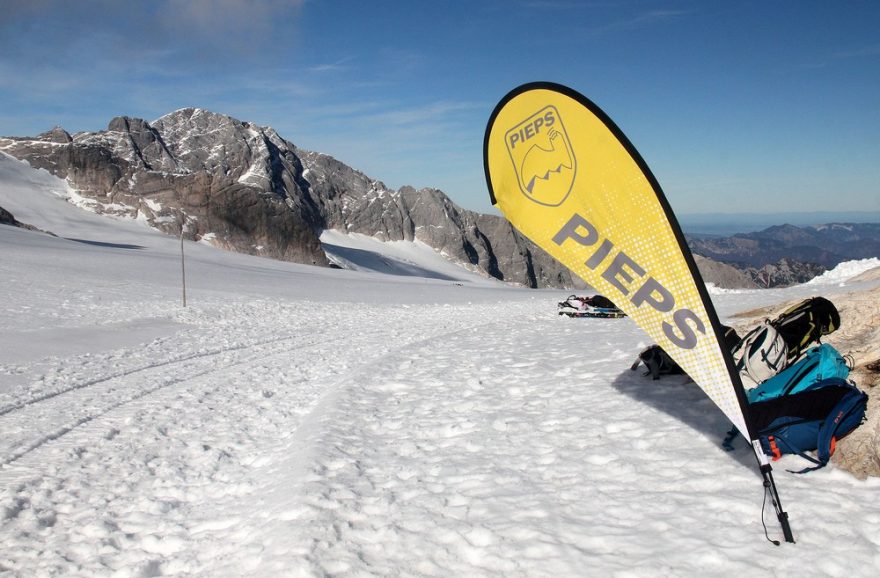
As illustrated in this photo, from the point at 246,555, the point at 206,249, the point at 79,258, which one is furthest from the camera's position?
the point at 206,249

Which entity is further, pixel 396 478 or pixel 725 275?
pixel 725 275

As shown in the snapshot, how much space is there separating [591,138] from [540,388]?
5.21 metres

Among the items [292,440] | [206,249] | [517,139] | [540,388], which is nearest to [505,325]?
[540,388]

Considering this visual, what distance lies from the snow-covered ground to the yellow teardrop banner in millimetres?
1100

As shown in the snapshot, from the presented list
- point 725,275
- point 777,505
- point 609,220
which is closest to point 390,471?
point 609,220

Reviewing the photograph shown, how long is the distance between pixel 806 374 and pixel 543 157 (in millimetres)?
3619

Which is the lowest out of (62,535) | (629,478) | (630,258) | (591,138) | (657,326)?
(62,535)

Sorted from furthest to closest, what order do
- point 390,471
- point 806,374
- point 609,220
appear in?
point 390,471 → point 806,374 → point 609,220

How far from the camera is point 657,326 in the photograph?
5.54 m

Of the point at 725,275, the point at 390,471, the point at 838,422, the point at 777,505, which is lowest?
the point at 390,471

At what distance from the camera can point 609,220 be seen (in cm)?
559

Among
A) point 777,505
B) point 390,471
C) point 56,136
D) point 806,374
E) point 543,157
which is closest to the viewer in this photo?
point 777,505

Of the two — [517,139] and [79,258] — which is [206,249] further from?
[517,139]

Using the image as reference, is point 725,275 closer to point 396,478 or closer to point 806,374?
point 806,374
